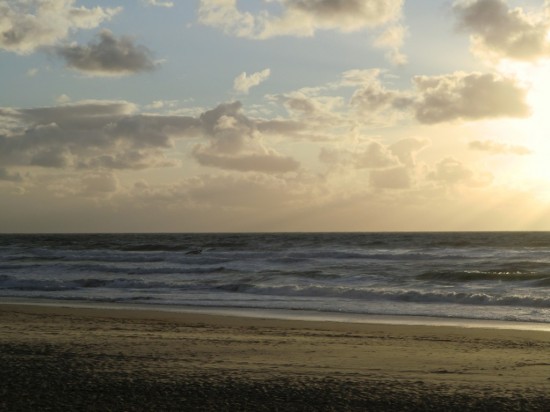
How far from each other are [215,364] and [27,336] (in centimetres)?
389

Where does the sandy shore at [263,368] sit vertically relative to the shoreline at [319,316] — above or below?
→ above

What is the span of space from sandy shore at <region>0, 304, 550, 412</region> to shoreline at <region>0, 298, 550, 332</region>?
2.30 metres

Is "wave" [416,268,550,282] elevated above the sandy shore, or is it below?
below

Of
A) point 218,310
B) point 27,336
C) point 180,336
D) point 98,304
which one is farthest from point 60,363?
point 98,304

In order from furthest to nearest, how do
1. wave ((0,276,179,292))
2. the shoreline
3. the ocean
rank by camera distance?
wave ((0,276,179,292)) < the ocean < the shoreline

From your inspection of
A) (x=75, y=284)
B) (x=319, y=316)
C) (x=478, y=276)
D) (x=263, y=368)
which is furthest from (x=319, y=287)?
(x=263, y=368)

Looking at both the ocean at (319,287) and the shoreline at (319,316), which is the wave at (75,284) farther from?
the shoreline at (319,316)

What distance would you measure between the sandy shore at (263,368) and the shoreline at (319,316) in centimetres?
230

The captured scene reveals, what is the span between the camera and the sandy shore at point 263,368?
6422 millimetres

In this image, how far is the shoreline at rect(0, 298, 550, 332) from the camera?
51.8ft

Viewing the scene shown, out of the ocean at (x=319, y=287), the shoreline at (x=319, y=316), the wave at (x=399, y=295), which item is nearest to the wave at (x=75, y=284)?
the ocean at (x=319, y=287)

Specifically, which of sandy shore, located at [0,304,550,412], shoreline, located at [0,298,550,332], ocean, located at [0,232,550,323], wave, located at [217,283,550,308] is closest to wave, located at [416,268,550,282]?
ocean, located at [0,232,550,323]

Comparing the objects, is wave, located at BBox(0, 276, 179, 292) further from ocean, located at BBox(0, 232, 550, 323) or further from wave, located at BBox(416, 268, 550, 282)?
wave, located at BBox(416, 268, 550, 282)

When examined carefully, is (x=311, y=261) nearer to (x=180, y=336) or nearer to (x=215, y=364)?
(x=180, y=336)
